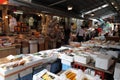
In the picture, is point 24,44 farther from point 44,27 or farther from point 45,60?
point 45,60

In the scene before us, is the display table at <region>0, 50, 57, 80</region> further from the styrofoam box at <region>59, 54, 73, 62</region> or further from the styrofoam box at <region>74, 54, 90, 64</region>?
the styrofoam box at <region>74, 54, 90, 64</region>

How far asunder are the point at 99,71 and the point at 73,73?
3.44 feet

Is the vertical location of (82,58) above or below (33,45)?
above

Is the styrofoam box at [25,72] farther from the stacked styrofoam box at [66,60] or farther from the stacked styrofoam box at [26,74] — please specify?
the stacked styrofoam box at [66,60]

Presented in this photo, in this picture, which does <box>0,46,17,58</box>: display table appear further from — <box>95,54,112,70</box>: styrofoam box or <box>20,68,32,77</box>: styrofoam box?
<box>95,54,112,70</box>: styrofoam box

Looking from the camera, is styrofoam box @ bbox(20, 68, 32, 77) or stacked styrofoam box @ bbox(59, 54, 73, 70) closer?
styrofoam box @ bbox(20, 68, 32, 77)

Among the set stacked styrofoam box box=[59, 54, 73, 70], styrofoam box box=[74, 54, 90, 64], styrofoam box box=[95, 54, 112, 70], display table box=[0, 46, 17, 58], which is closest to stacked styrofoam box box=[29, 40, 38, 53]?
display table box=[0, 46, 17, 58]

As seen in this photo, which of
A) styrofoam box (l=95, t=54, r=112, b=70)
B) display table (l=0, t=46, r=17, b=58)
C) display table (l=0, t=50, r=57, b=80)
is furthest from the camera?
display table (l=0, t=46, r=17, b=58)

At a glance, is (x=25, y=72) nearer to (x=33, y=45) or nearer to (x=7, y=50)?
(x=7, y=50)

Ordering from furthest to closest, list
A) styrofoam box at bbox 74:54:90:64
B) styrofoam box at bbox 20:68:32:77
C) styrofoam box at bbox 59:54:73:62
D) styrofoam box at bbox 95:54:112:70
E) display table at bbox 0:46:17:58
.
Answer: display table at bbox 0:46:17:58 < styrofoam box at bbox 59:54:73:62 < styrofoam box at bbox 74:54:90:64 < styrofoam box at bbox 95:54:112:70 < styrofoam box at bbox 20:68:32:77

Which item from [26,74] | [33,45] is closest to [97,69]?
[26,74]

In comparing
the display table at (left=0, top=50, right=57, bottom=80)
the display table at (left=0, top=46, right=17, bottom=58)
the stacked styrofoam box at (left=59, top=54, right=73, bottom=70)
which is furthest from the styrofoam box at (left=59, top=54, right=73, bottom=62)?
the display table at (left=0, top=46, right=17, bottom=58)

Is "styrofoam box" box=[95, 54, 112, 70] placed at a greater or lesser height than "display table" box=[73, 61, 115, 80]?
greater

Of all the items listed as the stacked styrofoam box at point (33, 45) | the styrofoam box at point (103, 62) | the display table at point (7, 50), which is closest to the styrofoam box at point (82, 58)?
the styrofoam box at point (103, 62)
